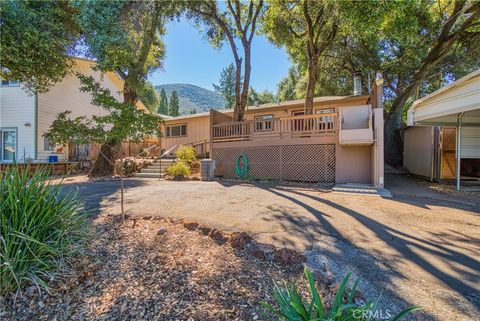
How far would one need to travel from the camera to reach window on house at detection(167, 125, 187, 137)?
18.1 metres

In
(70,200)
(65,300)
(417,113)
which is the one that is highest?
(417,113)

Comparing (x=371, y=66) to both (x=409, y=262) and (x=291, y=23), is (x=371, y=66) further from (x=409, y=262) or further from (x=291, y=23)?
(x=409, y=262)

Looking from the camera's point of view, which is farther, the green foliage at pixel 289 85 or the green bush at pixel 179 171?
the green foliage at pixel 289 85

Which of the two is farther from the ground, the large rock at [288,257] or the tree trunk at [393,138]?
the tree trunk at [393,138]

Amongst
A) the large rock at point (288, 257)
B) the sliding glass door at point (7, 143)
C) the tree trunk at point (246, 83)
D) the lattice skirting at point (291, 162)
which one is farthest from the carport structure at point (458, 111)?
the sliding glass door at point (7, 143)

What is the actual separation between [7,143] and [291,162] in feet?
50.4

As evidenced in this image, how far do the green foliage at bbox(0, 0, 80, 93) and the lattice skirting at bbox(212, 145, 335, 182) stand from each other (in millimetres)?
7213

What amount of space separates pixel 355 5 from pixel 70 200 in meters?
9.08

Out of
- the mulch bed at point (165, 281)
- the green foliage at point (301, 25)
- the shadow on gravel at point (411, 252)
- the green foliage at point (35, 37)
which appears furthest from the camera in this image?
the green foliage at point (301, 25)

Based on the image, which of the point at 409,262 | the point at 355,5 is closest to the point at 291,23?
the point at 355,5

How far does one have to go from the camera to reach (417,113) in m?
8.14

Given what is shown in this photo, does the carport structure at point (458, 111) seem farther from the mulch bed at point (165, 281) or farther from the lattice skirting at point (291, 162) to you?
the mulch bed at point (165, 281)

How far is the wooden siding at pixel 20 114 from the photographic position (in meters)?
13.0

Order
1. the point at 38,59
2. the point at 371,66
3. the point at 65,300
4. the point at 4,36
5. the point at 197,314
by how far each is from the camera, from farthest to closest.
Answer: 1. the point at 371,66
2. the point at 38,59
3. the point at 4,36
4. the point at 65,300
5. the point at 197,314
